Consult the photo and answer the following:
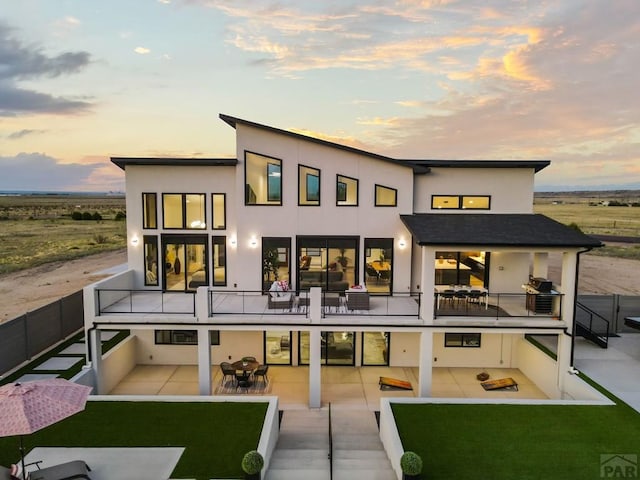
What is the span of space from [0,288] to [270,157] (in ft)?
117

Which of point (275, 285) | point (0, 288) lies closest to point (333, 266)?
point (275, 285)

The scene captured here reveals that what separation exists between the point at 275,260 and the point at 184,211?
14.7 ft

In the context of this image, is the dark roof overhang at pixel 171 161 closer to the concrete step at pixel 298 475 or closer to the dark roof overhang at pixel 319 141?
the dark roof overhang at pixel 319 141

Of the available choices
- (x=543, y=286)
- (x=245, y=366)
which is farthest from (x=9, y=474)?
(x=543, y=286)

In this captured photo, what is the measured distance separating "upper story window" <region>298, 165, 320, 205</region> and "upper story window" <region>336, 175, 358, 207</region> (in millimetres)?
817

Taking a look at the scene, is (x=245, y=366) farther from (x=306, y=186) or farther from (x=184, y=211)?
(x=306, y=186)

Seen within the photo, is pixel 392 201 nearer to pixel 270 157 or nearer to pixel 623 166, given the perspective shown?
pixel 270 157

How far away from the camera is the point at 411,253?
50.5ft

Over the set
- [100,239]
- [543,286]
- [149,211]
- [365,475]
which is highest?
[149,211]

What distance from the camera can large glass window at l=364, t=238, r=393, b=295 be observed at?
15.3 meters

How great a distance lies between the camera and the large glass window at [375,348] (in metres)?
15.8

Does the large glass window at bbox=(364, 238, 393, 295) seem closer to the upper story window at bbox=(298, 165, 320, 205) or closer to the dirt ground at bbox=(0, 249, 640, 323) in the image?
the upper story window at bbox=(298, 165, 320, 205)

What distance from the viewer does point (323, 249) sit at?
15.3 m

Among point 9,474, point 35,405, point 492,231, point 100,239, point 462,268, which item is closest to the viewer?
point 35,405
